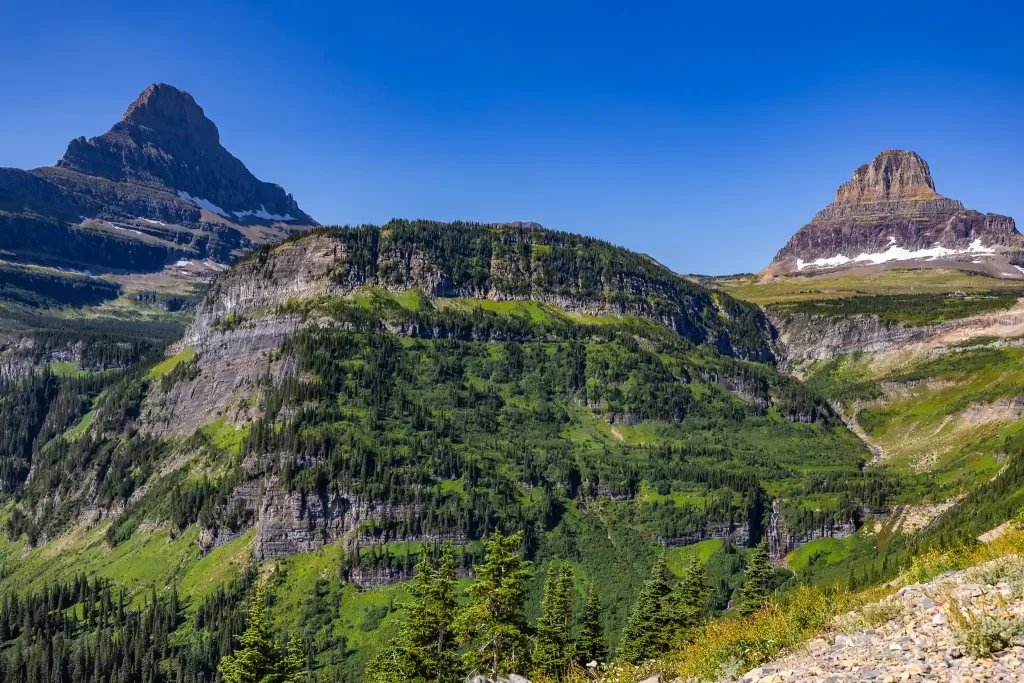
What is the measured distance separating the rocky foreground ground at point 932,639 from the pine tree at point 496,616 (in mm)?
31898

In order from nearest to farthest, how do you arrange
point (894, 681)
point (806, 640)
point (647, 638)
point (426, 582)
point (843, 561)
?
1. point (894, 681)
2. point (806, 640)
3. point (426, 582)
4. point (647, 638)
5. point (843, 561)

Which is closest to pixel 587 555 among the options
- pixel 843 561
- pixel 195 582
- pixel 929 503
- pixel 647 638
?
pixel 843 561

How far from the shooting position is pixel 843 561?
571ft

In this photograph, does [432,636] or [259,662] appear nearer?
[259,662]

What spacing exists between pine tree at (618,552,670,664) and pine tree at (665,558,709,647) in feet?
2.95

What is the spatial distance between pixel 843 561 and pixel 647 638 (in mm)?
117186

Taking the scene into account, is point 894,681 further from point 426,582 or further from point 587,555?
point 587,555

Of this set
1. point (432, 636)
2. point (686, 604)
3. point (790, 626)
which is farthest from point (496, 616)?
point (686, 604)

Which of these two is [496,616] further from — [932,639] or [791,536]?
[791,536]

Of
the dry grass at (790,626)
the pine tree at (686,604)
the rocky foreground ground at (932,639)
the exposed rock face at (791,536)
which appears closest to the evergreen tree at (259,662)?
the dry grass at (790,626)

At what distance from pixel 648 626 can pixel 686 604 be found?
16.1 ft

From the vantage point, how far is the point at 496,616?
5325 centimetres

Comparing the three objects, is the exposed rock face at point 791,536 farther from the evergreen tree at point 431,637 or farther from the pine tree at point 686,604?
the evergreen tree at point 431,637

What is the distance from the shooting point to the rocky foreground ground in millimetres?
18844
